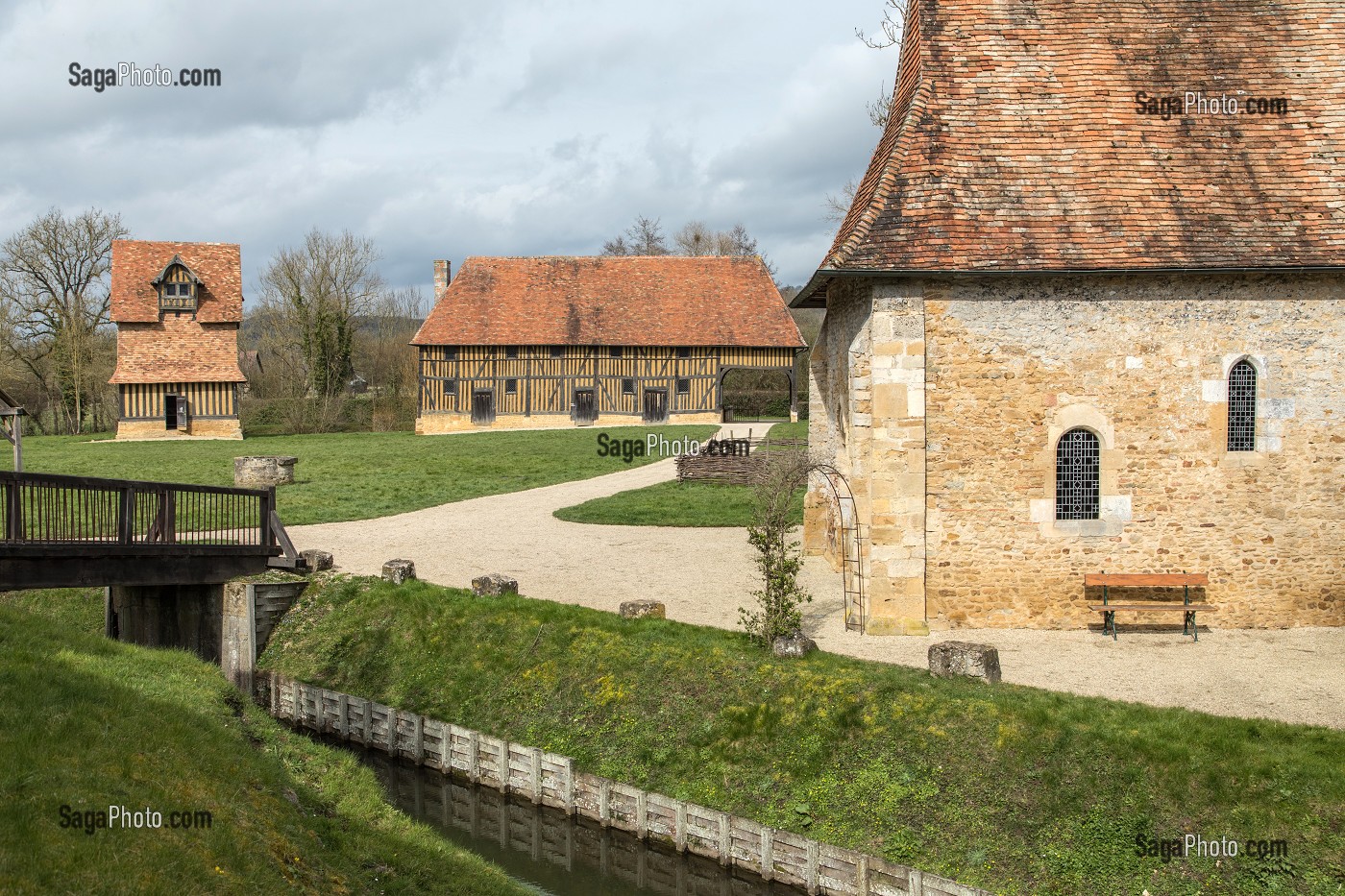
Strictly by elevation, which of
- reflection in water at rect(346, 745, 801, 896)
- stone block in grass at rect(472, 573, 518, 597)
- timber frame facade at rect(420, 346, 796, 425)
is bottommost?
reflection in water at rect(346, 745, 801, 896)

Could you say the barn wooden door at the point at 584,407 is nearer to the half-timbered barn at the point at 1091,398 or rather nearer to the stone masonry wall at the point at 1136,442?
the half-timbered barn at the point at 1091,398

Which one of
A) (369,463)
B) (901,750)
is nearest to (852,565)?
(901,750)

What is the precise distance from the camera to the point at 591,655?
1144 cm

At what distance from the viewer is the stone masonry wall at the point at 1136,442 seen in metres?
12.5

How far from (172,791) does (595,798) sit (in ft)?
13.4

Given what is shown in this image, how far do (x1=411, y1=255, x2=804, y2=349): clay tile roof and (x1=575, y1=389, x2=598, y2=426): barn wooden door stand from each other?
2.12 meters

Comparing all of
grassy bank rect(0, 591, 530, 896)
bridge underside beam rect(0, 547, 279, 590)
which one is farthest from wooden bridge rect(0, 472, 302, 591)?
grassy bank rect(0, 591, 530, 896)

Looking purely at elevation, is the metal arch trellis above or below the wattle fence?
above

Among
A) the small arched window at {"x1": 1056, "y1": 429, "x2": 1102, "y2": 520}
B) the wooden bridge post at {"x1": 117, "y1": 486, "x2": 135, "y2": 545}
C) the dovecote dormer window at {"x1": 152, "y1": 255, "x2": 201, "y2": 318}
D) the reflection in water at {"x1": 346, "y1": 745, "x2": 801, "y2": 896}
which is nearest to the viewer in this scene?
the reflection in water at {"x1": 346, "y1": 745, "x2": 801, "y2": 896}

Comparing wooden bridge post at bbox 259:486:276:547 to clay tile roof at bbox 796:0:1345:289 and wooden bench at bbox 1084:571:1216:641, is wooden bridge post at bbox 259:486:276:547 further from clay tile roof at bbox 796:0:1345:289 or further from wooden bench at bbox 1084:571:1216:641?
wooden bench at bbox 1084:571:1216:641

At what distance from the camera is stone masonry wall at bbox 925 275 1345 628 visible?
41.1 ft

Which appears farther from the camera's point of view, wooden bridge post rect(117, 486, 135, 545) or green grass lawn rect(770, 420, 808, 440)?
green grass lawn rect(770, 420, 808, 440)

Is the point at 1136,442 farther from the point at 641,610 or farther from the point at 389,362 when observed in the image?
the point at 389,362

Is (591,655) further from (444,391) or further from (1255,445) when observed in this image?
(444,391)
